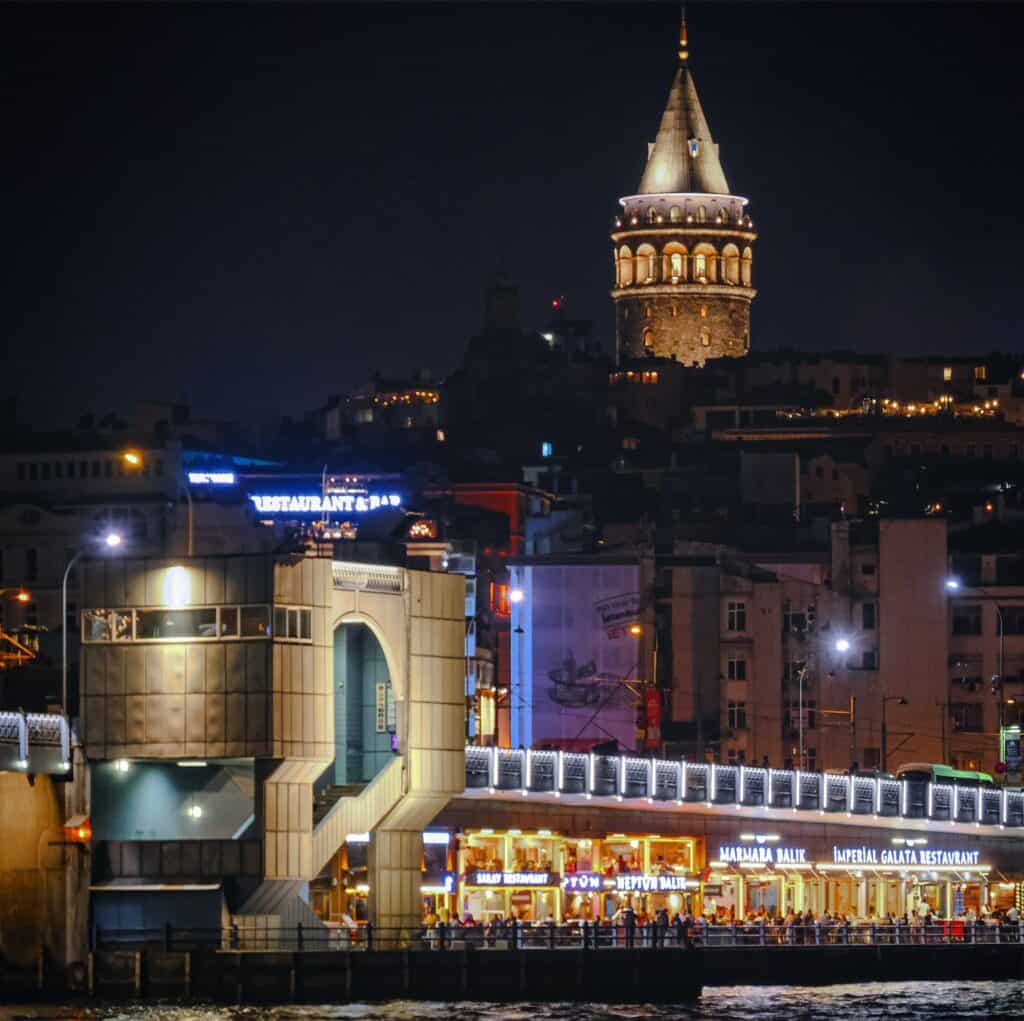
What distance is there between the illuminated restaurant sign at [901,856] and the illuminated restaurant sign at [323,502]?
47359 millimetres

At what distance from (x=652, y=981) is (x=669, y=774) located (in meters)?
21.2

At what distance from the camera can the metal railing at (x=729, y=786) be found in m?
111

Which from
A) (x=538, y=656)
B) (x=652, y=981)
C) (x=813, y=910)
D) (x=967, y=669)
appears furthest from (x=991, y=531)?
(x=652, y=981)

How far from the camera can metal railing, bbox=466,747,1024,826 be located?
111 m

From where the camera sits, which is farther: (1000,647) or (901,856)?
(1000,647)

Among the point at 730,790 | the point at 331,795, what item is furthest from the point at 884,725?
the point at 331,795

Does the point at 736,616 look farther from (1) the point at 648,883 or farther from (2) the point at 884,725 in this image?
(1) the point at 648,883

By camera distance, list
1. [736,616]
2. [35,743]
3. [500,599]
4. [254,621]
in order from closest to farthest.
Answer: [35,743]
[254,621]
[736,616]
[500,599]

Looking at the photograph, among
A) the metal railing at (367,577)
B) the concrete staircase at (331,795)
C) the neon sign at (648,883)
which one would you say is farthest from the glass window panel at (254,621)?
the neon sign at (648,883)

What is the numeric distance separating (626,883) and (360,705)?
19504mm

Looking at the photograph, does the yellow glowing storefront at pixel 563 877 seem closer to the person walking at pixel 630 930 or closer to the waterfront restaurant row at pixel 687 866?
the waterfront restaurant row at pixel 687 866

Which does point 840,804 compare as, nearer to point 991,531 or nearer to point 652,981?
point 652,981

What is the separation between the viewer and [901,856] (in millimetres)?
130500

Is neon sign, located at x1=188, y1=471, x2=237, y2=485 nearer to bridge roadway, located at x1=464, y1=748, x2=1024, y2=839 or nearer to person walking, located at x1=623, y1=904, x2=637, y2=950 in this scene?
bridge roadway, located at x1=464, y1=748, x2=1024, y2=839
